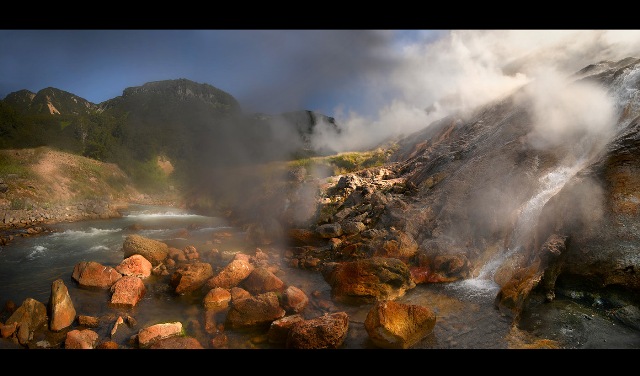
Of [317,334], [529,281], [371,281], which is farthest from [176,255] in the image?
[529,281]

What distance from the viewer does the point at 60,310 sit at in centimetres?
859

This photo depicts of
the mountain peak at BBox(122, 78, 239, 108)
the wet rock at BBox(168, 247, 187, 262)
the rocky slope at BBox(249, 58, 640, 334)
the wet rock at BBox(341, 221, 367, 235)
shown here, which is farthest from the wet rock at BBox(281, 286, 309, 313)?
the mountain peak at BBox(122, 78, 239, 108)

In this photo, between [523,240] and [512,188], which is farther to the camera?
[512,188]

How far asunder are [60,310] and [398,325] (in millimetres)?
9052

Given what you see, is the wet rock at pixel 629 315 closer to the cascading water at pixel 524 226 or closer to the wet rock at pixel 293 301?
the cascading water at pixel 524 226

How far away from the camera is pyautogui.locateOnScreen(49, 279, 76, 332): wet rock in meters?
8.36

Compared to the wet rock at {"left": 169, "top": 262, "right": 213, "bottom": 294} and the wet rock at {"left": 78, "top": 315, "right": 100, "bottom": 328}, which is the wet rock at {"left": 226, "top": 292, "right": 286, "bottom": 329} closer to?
the wet rock at {"left": 169, "top": 262, "right": 213, "bottom": 294}

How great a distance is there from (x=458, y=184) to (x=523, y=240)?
16.1ft

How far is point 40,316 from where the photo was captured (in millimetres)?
8461

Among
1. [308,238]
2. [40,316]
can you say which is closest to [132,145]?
[308,238]

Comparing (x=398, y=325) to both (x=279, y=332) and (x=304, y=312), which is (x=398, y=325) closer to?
(x=279, y=332)

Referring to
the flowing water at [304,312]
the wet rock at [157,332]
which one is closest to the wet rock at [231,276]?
the flowing water at [304,312]
